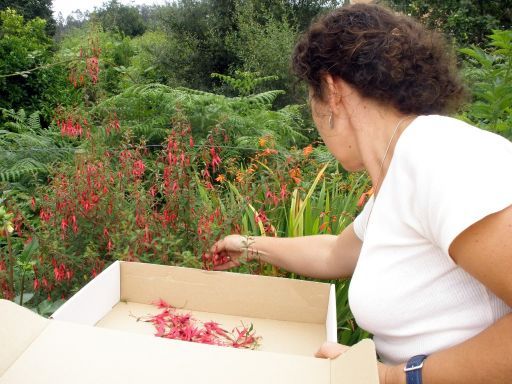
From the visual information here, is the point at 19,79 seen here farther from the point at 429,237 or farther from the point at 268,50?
the point at 429,237

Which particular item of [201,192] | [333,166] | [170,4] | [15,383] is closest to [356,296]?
[15,383]

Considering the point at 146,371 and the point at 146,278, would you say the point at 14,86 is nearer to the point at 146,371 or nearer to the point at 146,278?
the point at 146,278

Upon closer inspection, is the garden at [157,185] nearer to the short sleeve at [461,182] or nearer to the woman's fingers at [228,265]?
the woman's fingers at [228,265]

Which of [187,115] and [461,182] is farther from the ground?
[461,182]

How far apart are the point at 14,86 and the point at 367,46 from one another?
6712 mm

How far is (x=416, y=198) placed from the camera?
855 mm

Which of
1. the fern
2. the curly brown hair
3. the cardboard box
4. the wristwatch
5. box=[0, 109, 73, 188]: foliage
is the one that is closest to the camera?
the cardboard box

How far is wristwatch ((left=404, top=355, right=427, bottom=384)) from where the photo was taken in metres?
0.91

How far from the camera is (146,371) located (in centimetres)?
69

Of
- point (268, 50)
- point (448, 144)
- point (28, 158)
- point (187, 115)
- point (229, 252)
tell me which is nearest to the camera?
point (448, 144)

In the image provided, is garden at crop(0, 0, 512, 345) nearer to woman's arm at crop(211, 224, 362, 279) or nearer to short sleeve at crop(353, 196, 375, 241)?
woman's arm at crop(211, 224, 362, 279)

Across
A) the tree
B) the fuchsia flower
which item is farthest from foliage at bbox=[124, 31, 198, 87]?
the tree

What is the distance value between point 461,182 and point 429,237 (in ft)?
0.43

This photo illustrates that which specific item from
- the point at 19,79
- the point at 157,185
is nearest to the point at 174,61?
the point at 19,79
